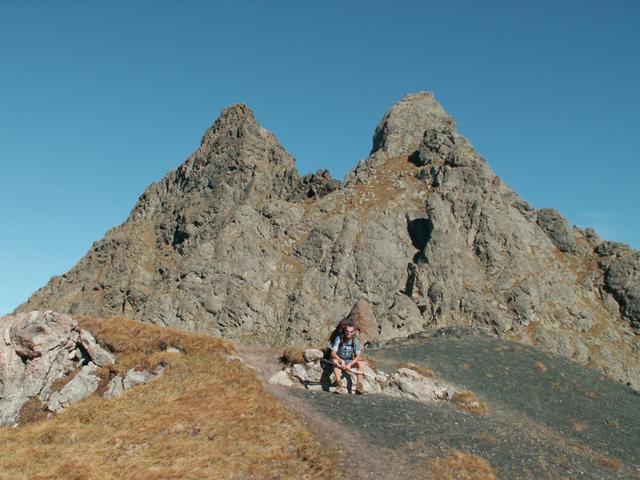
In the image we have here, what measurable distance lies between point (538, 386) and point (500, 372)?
112 inches

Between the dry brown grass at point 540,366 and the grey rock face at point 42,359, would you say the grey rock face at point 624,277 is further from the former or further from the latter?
the grey rock face at point 42,359

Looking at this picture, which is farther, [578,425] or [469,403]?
[578,425]

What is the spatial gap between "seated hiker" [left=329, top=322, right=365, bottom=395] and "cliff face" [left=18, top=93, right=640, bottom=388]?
70831 mm

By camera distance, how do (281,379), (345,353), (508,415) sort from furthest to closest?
(508,415)
(281,379)
(345,353)

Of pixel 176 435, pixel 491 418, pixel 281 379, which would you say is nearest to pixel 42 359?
pixel 176 435

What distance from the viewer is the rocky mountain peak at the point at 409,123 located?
145m

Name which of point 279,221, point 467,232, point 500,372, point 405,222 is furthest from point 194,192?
point 500,372

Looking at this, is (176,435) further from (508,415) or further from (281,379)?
(508,415)

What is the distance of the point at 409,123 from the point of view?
153000 mm

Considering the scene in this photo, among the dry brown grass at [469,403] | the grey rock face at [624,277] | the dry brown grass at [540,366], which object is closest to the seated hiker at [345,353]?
the dry brown grass at [469,403]

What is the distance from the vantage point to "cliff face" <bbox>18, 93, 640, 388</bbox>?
345 ft

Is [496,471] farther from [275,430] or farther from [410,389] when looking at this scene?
[410,389]

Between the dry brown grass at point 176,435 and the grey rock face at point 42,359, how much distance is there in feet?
4.86

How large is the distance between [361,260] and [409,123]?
2312 inches
